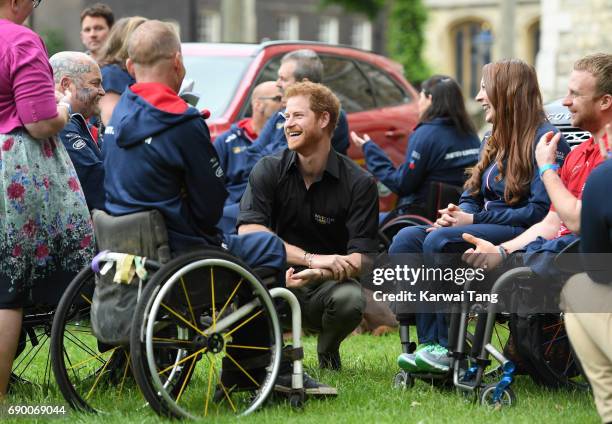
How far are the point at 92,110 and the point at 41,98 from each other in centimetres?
110

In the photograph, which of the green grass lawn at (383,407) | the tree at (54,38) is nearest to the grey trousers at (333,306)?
the green grass lawn at (383,407)

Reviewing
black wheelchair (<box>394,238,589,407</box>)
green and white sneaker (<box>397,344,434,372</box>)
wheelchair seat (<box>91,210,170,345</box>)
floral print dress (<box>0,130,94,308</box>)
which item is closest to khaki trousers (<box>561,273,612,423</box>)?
black wheelchair (<box>394,238,589,407</box>)

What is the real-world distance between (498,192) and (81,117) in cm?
232

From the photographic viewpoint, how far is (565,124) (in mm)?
8211

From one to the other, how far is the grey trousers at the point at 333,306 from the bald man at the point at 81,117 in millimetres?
1260

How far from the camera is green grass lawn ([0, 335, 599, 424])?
5770 millimetres

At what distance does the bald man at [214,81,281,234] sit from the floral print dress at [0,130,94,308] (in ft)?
9.56

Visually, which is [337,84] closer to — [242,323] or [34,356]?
[34,356]

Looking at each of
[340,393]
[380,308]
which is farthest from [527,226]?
[380,308]

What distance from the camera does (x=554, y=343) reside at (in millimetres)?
6457

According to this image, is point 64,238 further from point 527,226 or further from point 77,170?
point 527,226

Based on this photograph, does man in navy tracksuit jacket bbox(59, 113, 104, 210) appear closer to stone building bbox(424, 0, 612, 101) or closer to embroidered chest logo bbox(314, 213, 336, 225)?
embroidered chest logo bbox(314, 213, 336, 225)

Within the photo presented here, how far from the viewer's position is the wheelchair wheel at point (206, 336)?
543cm

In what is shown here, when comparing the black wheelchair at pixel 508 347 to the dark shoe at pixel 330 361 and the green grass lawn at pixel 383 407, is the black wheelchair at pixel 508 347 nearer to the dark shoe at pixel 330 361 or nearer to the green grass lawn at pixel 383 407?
the green grass lawn at pixel 383 407
